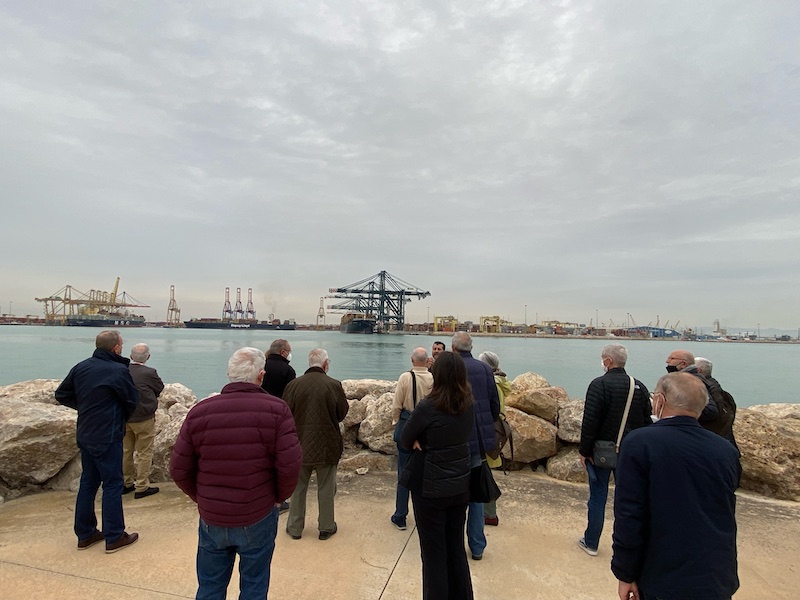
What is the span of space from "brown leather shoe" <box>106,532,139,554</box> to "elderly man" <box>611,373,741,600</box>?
9.92 feet

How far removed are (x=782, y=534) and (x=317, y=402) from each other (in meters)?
3.65

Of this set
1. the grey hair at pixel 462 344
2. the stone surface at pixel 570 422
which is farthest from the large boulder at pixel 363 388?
the grey hair at pixel 462 344

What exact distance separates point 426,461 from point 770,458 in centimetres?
397

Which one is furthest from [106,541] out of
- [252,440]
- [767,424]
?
[767,424]

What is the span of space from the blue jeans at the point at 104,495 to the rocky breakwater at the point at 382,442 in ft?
4.48

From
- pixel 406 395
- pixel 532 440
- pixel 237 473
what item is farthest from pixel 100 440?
pixel 532 440

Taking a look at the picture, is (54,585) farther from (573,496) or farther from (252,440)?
(573,496)

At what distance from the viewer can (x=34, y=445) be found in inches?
147

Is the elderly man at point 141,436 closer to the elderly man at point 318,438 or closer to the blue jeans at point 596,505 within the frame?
the elderly man at point 318,438

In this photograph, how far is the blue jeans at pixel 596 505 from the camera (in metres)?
2.83

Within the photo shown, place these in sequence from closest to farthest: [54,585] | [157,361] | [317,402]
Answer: [54,585]
[317,402]
[157,361]

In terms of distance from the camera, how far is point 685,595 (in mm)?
1439

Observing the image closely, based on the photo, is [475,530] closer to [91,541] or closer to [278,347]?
[278,347]

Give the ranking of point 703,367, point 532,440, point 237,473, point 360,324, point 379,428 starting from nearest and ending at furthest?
point 237,473 < point 703,367 < point 532,440 < point 379,428 < point 360,324
